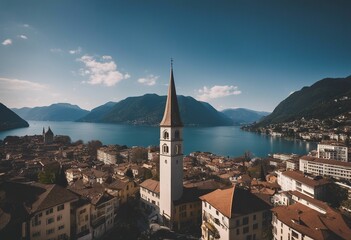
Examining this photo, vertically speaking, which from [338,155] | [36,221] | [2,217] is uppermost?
[2,217]

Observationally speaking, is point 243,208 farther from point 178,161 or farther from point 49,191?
point 49,191

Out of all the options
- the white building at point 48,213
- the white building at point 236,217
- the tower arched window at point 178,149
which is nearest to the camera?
the white building at point 48,213

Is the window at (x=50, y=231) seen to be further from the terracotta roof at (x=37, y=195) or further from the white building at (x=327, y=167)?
the white building at (x=327, y=167)

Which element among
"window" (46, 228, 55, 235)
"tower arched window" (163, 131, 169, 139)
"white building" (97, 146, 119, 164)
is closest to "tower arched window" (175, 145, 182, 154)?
"tower arched window" (163, 131, 169, 139)

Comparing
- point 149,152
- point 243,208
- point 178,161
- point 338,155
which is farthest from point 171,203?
point 338,155

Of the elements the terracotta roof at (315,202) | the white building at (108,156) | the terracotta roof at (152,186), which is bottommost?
the white building at (108,156)

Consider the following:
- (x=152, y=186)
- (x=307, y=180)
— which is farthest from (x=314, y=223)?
(x=307, y=180)

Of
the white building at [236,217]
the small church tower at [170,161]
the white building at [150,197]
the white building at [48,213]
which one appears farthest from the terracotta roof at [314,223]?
the white building at [48,213]
